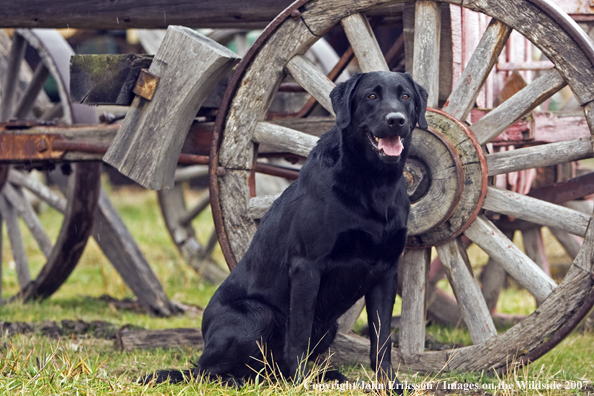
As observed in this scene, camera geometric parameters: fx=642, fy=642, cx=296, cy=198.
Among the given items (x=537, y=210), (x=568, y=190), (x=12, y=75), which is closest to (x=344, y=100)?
(x=537, y=210)

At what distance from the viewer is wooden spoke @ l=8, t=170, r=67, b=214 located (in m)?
4.61

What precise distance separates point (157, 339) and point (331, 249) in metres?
1.44

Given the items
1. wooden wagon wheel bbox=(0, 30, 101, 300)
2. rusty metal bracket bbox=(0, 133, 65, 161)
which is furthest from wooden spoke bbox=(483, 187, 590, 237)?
wooden wagon wheel bbox=(0, 30, 101, 300)

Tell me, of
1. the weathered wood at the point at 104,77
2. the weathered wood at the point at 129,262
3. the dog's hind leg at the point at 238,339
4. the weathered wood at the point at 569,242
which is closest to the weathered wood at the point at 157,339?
the dog's hind leg at the point at 238,339

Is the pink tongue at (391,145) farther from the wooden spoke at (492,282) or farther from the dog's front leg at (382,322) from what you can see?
the wooden spoke at (492,282)

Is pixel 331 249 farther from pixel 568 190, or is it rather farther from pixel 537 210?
pixel 568 190

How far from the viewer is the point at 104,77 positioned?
295cm

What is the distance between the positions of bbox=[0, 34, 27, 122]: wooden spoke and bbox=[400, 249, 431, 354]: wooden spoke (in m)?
3.09

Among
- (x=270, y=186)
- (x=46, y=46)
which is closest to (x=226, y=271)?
(x=270, y=186)

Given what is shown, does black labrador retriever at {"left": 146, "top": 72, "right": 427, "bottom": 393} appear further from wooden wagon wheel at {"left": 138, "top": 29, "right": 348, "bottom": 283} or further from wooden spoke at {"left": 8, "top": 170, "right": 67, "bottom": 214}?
wooden wagon wheel at {"left": 138, "top": 29, "right": 348, "bottom": 283}

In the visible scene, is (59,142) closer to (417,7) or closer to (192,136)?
(192,136)

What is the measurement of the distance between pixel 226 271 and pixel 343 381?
3328mm

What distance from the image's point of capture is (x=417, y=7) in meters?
2.68

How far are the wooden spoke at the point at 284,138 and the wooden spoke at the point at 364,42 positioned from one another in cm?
41
